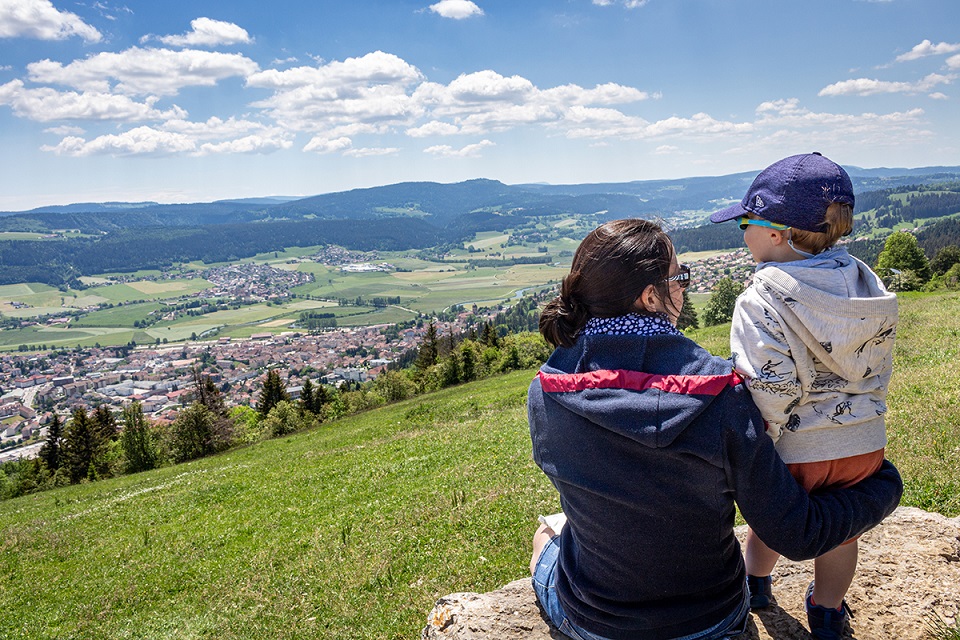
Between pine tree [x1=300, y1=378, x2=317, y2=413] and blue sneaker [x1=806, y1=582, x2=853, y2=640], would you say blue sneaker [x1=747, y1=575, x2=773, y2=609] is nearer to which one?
blue sneaker [x1=806, y1=582, x2=853, y2=640]

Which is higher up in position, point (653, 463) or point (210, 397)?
point (653, 463)

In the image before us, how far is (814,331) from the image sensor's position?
2.53m

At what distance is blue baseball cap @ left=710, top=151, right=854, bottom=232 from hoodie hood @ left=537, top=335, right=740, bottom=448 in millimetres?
875

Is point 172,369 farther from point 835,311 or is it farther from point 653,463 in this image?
point 835,311

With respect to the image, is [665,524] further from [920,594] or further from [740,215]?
[920,594]

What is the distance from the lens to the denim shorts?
2758mm

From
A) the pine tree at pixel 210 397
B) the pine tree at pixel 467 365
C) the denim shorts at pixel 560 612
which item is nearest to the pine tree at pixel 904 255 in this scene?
the pine tree at pixel 467 365

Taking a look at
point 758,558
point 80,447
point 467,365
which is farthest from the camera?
point 467,365

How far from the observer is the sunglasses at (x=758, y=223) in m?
2.84

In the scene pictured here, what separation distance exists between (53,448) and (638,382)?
57.8 metres

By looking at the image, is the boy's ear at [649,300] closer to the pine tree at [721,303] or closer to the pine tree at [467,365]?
the pine tree at [467,365]

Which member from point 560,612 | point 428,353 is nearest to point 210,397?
point 428,353

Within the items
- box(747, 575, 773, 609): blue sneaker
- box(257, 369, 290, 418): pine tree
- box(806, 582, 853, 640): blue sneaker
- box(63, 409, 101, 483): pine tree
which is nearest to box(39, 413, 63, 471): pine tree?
box(63, 409, 101, 483): pine tree

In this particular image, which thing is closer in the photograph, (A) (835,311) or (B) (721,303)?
(A) (835,311)
